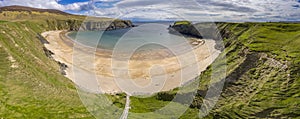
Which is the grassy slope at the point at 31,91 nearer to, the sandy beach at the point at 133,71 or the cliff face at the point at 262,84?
the sandy beach at the point at 133,71

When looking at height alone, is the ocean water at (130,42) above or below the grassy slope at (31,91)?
below

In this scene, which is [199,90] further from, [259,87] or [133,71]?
[133,71]

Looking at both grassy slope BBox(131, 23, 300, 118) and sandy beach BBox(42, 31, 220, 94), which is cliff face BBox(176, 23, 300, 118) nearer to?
grassy slope BBox(131, 23, 300, 118)

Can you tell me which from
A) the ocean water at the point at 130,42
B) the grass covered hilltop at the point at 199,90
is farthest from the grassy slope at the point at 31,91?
the ocean water at the point at 130,42

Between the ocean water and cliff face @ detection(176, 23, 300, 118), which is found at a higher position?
cliff face @ detection(176, 23, 300, 118)

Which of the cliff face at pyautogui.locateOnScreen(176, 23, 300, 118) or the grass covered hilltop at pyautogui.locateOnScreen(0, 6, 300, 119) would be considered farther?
the cliff face at pyautogui.locateOnScreen(176, 23, 300, 118)

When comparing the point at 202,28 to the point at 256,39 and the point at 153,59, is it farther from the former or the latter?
the point at 256,39

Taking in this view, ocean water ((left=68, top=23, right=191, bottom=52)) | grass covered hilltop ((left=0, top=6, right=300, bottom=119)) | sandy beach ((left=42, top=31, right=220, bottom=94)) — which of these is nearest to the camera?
grass covered hilltop ((left=0, top=6, right=300, bottom=119))

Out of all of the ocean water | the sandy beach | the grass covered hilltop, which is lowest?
the sandy beach

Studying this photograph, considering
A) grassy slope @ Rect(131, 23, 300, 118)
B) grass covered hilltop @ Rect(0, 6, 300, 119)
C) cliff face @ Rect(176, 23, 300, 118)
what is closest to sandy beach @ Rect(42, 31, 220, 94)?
grass covered hilltop @ Rect(0, 6, 300, 119)

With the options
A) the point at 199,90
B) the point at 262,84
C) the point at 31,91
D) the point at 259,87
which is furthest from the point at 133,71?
the point at 31,91
